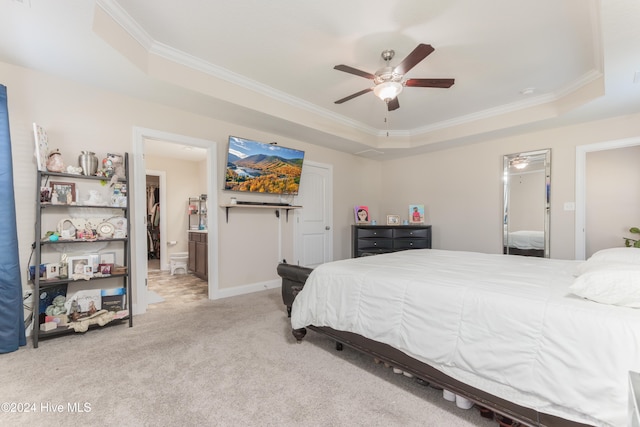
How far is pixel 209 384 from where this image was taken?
6.10ft

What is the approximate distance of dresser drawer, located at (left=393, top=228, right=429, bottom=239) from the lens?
16.9ft

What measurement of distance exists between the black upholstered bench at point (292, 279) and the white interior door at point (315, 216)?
77.7 inches

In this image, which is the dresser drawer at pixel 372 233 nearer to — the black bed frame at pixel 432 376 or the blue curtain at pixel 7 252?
the black bed frame at pixel 432 376

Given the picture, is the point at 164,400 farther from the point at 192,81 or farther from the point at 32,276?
the point at 192,81

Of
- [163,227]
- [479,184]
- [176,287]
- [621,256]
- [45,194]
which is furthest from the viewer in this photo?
[163,227]

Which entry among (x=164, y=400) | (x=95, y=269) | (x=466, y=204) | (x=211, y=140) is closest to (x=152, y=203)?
(x=211, y=140)

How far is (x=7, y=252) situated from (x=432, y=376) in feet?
10.7

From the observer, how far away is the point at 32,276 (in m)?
2.50

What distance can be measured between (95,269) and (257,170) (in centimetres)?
221

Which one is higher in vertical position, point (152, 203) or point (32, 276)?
Answer: point (152, 203)

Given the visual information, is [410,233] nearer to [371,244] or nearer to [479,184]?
[371,244]

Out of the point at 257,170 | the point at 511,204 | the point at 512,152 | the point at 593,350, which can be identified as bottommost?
the point at 593,350

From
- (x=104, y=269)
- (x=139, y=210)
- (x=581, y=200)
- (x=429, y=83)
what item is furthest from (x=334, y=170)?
(x=104, y=269)

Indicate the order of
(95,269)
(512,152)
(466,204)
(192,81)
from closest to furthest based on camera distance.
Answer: (95,269)
(192,81)
(512,152)
(466,204)
